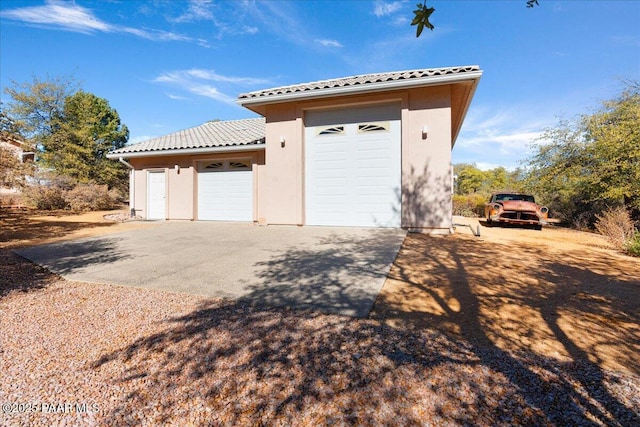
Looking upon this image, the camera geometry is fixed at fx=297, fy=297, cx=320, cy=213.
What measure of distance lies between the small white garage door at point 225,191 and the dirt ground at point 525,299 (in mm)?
7057

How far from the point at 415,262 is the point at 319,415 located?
3.98 meters

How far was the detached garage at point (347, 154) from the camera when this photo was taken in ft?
27.1

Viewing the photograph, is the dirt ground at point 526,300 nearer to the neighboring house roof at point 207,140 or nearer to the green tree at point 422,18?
the green tree at point 422,18

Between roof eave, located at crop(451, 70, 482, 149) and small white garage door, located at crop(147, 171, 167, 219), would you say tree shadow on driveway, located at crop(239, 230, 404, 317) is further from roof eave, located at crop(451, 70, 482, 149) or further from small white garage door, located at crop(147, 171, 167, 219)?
small white garage door, located at crop(147, 171, 167, 219)

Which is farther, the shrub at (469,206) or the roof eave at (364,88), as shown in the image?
the shrub at (469,206)

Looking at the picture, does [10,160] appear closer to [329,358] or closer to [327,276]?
[327,276]

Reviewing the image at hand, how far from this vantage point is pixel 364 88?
8.34 metres

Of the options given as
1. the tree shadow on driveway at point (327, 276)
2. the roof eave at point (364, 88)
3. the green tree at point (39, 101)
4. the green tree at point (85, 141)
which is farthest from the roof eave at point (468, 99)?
the green tree at point (39, 101)

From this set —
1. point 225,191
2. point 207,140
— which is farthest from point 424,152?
point 207,140

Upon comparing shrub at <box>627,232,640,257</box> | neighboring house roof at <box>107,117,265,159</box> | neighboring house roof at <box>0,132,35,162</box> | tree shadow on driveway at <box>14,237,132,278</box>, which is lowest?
tree shadow on driveway at <box>14,237,132,278</box>

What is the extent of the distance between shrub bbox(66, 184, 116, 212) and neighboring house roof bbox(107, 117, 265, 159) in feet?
19.8

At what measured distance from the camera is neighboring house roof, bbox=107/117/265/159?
434 inches

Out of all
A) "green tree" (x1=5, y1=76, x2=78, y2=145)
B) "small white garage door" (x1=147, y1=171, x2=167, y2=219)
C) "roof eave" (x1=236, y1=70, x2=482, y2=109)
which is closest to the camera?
"roof eave" (x1=236, y1=70, x2=482, y2=109)

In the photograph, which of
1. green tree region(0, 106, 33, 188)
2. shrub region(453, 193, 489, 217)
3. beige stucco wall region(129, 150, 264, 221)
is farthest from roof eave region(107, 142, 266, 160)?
shrub region(453, 193, 489, 217)
